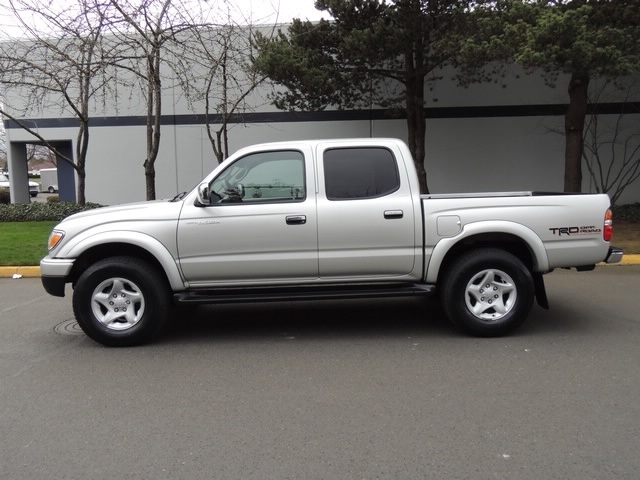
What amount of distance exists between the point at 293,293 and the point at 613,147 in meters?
13.7

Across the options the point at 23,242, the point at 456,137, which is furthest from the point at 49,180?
the point at 456,137

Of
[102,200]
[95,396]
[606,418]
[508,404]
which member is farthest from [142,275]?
[102,200]

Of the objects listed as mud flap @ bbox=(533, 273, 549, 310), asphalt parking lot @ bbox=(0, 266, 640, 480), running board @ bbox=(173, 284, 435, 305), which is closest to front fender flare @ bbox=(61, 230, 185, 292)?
running board @ bbox=(173, 284, 435, 305)

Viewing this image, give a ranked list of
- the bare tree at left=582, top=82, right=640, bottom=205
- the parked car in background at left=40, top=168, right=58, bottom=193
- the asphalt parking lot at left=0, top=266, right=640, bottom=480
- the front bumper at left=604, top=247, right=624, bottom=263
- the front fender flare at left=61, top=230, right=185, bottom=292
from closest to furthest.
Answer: the asphalt parking lot at left=0, top=266, right=640, bottom=480, the front fender flare at left=61, top=230, right=185, bottom=292, the front bumper at left=604, top=247, right=624, bottom=263, the bare tree at left=582, top=82, right=640, bottom=205, the parked car in background at left=40, top=168, right=58, bottom=193

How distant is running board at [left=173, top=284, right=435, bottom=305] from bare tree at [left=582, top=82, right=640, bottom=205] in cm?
1207

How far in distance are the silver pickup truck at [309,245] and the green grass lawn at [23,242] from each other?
5236 millimetres

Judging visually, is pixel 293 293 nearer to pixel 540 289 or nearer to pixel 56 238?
pixel 56 238

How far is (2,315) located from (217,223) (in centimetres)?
353

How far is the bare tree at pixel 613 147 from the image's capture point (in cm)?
1565

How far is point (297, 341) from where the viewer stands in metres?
5.65

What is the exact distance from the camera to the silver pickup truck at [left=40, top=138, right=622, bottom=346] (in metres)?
5.43

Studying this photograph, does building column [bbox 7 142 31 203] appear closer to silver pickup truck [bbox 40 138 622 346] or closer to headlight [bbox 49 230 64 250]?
headlight [bbox 49 230 64 250]

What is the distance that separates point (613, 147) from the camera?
1582 cm

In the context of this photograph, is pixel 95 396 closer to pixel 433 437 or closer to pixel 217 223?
pixel 217 223
